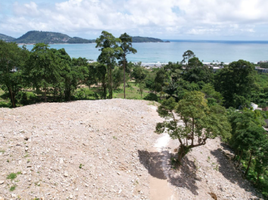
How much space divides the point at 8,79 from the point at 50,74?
16.0 feet

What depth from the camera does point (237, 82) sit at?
35.2 metres

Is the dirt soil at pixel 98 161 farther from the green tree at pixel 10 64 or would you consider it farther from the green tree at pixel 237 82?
the green tree at pixel 237 82

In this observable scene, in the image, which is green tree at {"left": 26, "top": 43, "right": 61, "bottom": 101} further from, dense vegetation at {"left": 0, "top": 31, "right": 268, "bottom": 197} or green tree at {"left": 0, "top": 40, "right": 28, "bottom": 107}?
green tree at {"left": 0, "top": 40, "right": 28, "bottom": 107}

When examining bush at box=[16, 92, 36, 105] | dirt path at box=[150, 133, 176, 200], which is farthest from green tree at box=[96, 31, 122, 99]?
dirt path at box=[150, 133, 176, 200]

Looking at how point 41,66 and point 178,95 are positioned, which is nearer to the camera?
point 41,66

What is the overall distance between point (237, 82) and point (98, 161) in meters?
35.0

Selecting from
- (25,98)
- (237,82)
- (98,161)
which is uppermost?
(237,82)

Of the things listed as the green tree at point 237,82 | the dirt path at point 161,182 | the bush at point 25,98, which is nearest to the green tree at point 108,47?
the bush at point 25,98

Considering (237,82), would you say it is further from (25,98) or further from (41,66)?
(25,98)

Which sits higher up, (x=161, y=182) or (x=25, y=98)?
(x=25, y=98)

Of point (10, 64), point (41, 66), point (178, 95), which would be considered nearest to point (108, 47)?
point (41, 66)

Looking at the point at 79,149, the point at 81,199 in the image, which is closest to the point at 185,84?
the point at 79,149

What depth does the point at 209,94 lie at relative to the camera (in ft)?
104

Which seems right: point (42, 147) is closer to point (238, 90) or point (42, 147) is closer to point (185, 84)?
point (185, 84)
